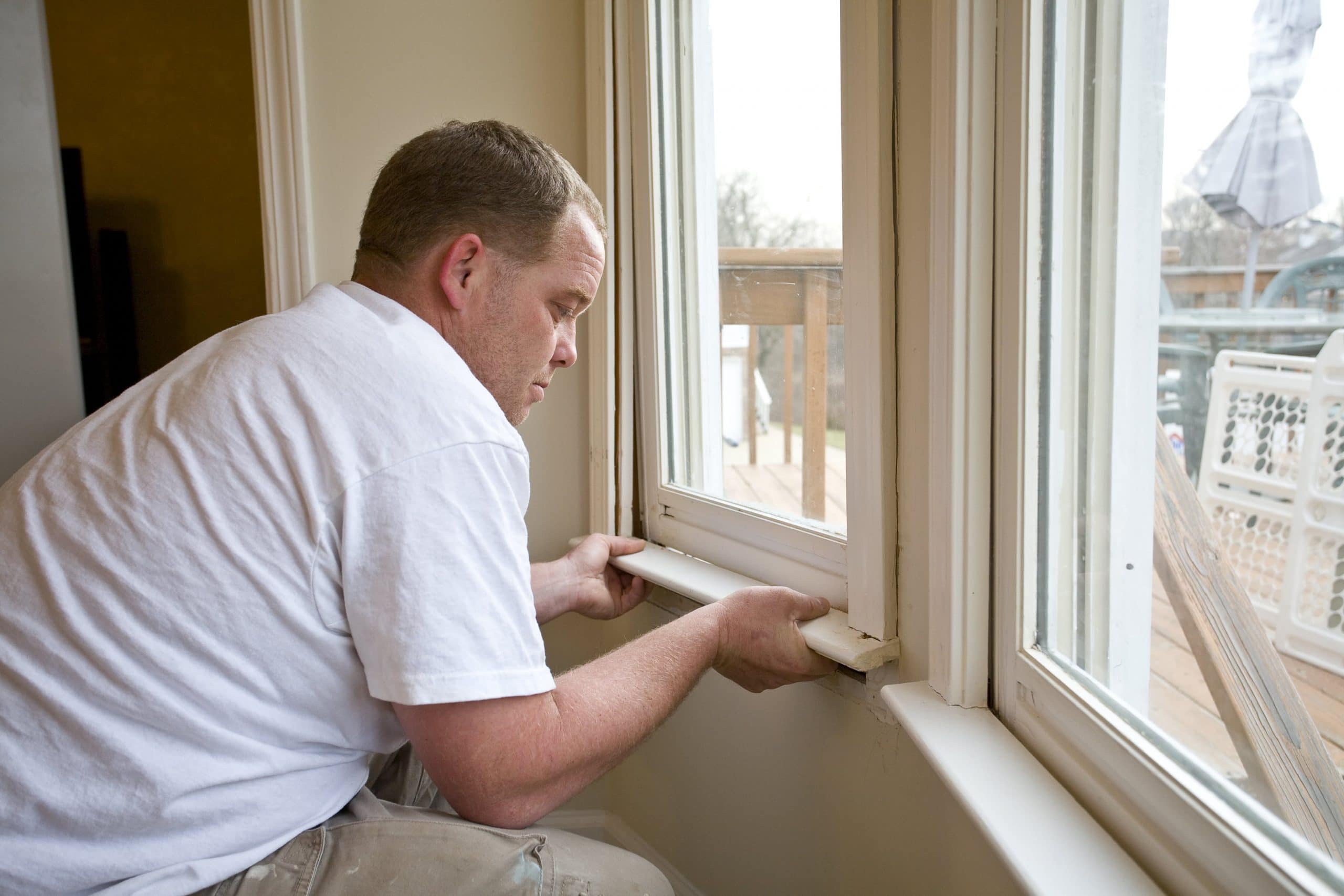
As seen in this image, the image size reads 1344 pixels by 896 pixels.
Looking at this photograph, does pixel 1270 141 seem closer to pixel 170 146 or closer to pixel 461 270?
pixel 461 270

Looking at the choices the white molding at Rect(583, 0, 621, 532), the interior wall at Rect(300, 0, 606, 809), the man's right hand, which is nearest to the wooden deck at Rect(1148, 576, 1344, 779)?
the man's right hand

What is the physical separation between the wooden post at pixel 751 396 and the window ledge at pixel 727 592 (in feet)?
0.70

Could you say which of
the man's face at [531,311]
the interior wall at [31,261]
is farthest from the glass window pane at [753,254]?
the interior wall at [31,261]

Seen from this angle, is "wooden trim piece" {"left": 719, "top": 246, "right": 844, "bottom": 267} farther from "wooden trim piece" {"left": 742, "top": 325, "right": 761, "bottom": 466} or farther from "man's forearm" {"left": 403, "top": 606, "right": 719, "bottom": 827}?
"man's forearm" {"left": 403, "top": 606, "right": 719, "bottom": 827}

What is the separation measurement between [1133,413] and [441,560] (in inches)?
23.9

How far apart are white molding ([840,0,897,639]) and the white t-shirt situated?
445 millimetres

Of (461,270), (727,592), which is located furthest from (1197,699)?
(461,270)

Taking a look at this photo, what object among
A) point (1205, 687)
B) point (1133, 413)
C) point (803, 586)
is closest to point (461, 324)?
point (803, 586)

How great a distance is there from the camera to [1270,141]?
517mm

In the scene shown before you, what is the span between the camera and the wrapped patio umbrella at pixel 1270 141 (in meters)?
0.49

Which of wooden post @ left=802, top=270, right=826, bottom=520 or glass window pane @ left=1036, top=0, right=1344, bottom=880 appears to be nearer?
glass window pane @ left=1036, top=0, right=1344, bottom=880

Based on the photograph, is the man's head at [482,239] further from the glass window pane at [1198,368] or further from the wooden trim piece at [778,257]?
the glass window pane at [1198,368]

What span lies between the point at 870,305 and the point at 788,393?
14.2 inches

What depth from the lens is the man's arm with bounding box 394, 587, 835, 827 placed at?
76cm
